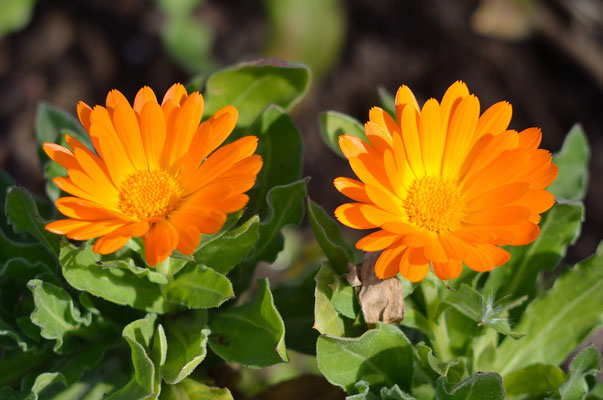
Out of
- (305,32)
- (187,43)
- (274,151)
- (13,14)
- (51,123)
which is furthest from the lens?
(187,43)

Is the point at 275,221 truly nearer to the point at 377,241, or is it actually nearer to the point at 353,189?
the point at 353,189

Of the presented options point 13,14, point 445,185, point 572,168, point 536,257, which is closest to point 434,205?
point 445,185

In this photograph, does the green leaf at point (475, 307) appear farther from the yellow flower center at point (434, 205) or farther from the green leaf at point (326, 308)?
the green leaf at point (326, 308)

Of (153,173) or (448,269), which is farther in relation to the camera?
(153,173)

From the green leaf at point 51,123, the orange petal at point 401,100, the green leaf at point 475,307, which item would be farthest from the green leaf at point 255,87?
the green leaf at point 475,307

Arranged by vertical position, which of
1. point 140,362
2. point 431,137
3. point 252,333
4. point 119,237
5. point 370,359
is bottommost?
point 140,362

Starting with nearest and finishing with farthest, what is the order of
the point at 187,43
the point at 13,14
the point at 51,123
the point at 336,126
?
1. the point at 336,126
2. the point at 51,123
3. the point at 13,14
4. the point at 187,43
